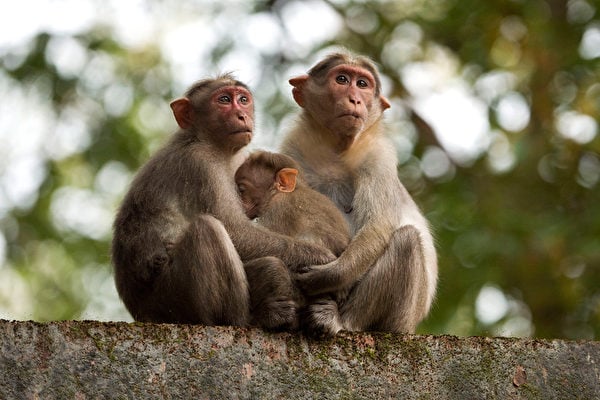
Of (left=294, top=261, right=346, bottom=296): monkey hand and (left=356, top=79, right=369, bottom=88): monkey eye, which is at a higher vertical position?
(left=356, top=79, right=369, bottom=88): monkey eye

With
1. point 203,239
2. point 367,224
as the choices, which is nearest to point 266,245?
point 203,239

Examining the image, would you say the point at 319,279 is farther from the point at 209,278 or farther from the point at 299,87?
the point at 299,87

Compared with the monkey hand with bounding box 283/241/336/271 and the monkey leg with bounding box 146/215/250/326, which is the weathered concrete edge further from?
the monkey hand with bounding box 283/241/336/271

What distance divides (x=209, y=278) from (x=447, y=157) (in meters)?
9.61

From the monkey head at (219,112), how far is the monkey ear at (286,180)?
13.6 inches

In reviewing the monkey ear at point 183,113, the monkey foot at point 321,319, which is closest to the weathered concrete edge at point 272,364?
the monkey foot at point 321,319

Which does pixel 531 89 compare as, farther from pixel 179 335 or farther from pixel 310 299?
pixel 179 335

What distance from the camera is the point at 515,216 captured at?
44.0 feet

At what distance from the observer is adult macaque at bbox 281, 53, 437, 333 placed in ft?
22.8

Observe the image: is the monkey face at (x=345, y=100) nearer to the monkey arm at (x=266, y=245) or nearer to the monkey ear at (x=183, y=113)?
the monkey ear at (x=183, y=113)

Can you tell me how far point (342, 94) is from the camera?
8.07 meters

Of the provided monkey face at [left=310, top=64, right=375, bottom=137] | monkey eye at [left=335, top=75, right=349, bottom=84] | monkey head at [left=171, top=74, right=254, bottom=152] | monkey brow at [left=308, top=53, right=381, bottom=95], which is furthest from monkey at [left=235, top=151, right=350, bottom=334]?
monkey brow at [left=308, top=53, right=381, bottom=95]

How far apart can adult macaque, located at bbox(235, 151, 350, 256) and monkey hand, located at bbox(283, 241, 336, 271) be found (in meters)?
0.09

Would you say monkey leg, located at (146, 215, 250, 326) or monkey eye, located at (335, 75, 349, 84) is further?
monkey eye, located at (335, 75, 349, 84)
